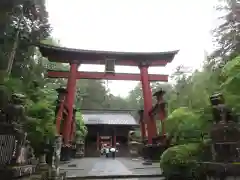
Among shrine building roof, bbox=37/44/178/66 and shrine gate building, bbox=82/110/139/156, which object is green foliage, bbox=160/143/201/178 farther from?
shrine gate building, bbox=82/110/139/156

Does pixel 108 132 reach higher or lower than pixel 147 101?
lower

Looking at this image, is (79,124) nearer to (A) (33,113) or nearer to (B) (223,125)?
(A) (33,113)

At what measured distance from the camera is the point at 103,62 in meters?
19.6

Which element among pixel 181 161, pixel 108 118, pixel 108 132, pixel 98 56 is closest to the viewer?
pixel 181 161

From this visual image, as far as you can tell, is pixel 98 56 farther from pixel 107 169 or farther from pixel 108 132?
pixel 108 132

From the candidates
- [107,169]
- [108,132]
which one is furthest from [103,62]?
[108,132]

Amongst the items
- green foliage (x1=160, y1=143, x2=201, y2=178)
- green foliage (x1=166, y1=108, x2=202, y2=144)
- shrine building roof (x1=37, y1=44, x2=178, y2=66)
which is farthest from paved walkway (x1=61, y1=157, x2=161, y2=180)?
shrine building roof (x1=37, y1=44, x2=178, y2=66)

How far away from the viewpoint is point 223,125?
672 centimetres

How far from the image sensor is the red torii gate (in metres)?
18.5

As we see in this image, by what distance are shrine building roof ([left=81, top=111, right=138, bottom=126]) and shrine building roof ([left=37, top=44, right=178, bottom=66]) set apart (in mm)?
12676

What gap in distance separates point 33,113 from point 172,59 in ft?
44.6

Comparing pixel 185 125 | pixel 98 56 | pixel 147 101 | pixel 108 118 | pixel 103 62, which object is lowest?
pixel 185 125

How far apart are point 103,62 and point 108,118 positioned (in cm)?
1512

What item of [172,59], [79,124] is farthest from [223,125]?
[79,124]
